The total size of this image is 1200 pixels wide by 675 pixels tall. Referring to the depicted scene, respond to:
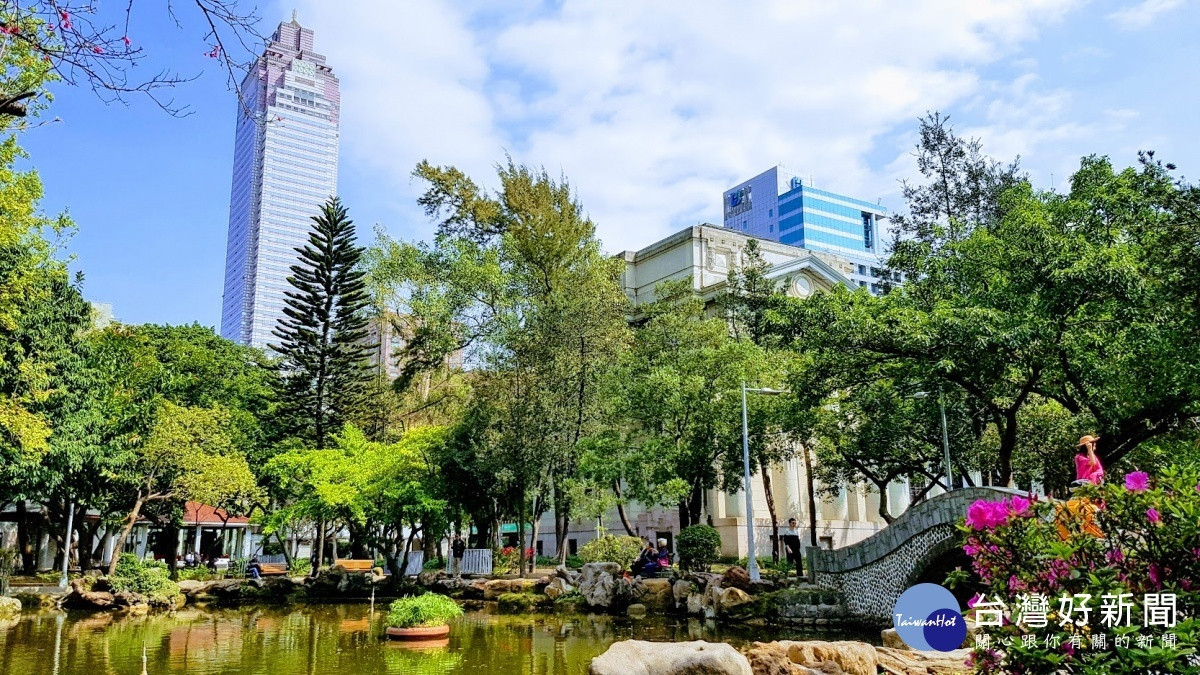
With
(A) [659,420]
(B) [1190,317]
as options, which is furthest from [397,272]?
(B) [1190,317]

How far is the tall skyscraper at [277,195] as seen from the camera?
147 metres

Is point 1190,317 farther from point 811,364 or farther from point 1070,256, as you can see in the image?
point 811,364

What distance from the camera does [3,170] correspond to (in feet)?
54.4

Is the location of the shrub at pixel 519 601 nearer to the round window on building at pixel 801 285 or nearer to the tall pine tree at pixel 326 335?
the tall pine tree at pixel 326 335

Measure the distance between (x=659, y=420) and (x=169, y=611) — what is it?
14.3 m

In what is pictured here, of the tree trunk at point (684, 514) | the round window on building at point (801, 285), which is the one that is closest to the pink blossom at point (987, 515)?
the tree trunk at point (684, 514)

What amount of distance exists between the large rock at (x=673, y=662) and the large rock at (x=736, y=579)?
10.3m

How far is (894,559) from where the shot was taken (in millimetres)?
16344

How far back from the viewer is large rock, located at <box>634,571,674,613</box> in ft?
64.0

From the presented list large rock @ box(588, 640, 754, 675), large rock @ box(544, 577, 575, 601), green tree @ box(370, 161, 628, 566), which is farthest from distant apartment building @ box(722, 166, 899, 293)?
large rock @ box(588, 640, 754, 675)

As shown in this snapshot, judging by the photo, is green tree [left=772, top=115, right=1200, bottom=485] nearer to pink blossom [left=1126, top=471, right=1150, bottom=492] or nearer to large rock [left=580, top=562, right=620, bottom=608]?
large rock [left=580, top=562, right=620, bottom=608]

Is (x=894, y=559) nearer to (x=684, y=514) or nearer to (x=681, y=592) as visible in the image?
(x=681, y=592)

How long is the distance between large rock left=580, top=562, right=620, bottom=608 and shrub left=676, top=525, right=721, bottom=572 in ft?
6.19

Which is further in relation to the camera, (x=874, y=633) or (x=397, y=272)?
(x=397, y=272)
